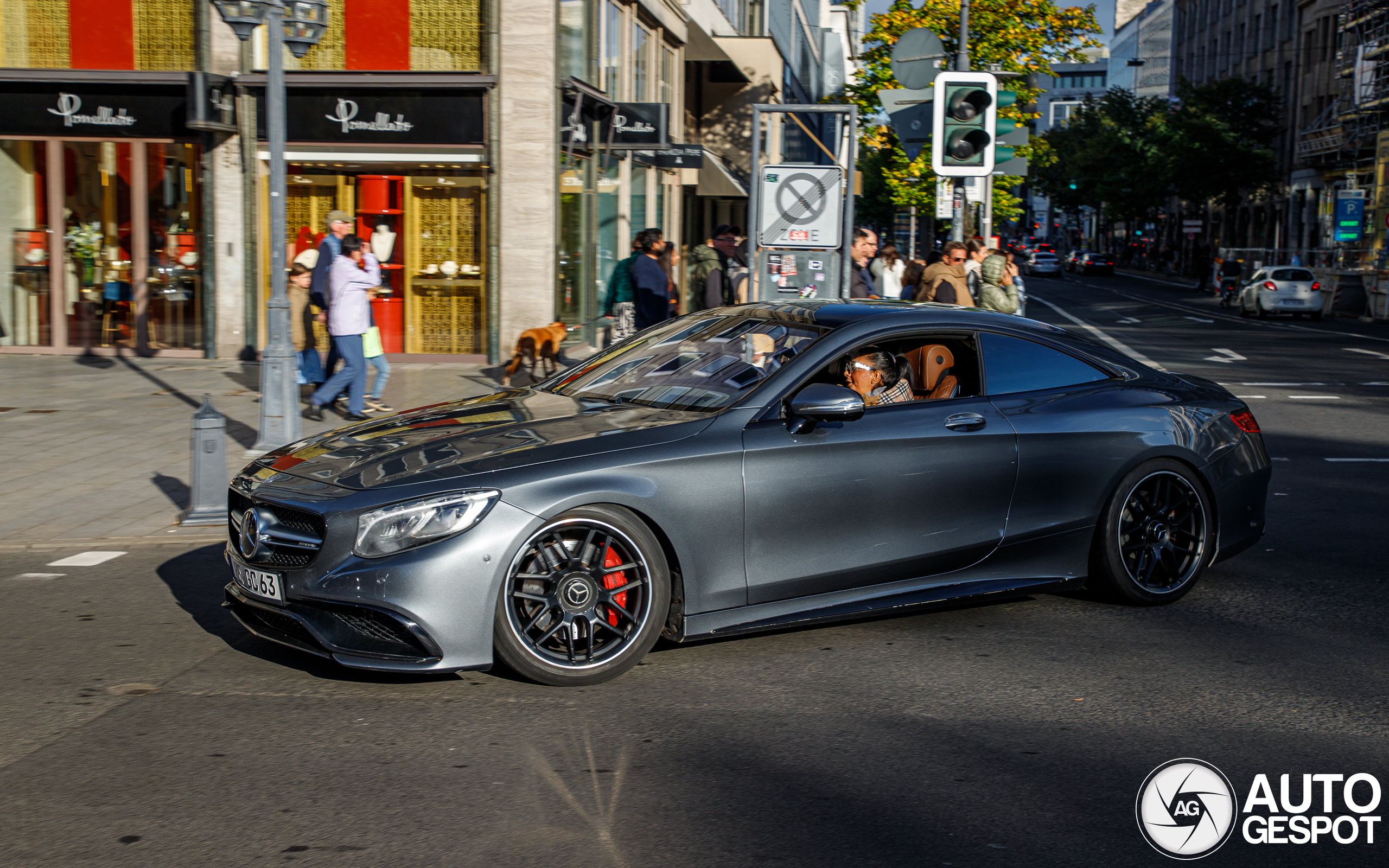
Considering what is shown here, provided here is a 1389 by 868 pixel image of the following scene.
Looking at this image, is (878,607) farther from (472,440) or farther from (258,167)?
(258,167)

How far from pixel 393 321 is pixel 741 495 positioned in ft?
46.7

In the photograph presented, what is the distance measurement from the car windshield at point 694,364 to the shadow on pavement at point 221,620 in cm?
147

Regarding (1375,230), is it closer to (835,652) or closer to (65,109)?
(65,109)

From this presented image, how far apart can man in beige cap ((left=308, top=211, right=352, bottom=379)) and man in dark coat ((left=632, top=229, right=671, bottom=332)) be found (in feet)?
9.42

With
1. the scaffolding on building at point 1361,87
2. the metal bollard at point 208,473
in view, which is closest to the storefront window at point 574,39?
the metal bollard at point 208,473

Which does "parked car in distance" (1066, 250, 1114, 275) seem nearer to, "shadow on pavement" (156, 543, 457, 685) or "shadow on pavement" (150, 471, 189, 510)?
"shadow on pavement" (150, 471, 189, 510)

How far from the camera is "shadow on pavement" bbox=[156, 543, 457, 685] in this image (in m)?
5.13

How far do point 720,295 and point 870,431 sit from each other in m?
8.43

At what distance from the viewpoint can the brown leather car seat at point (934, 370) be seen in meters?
5.99

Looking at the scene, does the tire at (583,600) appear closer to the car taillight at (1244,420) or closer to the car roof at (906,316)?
the car roof at (906,316)

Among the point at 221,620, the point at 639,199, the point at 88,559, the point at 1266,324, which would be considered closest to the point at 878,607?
the point at 221,620

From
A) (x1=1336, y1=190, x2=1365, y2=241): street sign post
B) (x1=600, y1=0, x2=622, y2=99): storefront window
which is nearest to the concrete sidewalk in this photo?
(x1=600, y1=0, x2=622, y2=99): storefront window

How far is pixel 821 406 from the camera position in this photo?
5293 millimetres

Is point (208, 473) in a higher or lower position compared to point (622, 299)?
lower
